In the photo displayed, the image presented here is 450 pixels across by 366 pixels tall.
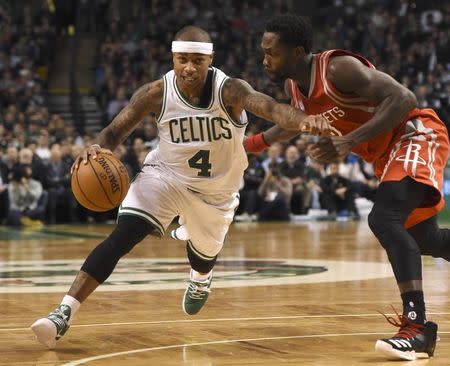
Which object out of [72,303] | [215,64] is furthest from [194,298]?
[215,64]

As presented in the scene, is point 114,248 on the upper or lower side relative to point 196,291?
upper

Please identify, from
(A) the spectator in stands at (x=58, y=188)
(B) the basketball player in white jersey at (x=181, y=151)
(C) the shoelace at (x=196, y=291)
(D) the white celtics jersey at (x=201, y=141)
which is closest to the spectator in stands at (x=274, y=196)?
(A) the spectator in stands at (x=58, y=188)

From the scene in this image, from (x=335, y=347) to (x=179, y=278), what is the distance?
3929 millimetres

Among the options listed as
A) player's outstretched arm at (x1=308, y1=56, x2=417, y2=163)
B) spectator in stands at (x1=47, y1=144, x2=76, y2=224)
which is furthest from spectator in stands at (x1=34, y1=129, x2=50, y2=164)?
player's outstretched arm at (x1=308, y1=56, x2=417, y2=163)

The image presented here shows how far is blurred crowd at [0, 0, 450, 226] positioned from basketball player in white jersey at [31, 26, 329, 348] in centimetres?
1065

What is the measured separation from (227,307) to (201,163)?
1.34 metres

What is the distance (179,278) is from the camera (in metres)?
9.63

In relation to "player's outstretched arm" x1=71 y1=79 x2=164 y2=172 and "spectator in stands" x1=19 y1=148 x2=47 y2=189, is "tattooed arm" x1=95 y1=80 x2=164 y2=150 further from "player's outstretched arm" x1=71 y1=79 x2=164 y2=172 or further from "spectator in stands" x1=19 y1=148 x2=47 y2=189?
"spectator in stands" x1=19 y1=148 x2=47 y2=189

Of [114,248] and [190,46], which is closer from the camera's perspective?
[114,248]

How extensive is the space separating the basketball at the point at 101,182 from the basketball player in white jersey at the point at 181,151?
0.06m

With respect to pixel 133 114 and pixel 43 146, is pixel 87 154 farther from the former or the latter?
pixel 43 146

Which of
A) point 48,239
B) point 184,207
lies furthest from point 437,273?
point 48,239

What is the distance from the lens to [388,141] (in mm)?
6062

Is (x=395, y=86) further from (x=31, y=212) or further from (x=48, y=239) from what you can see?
(x=31, y=212)
